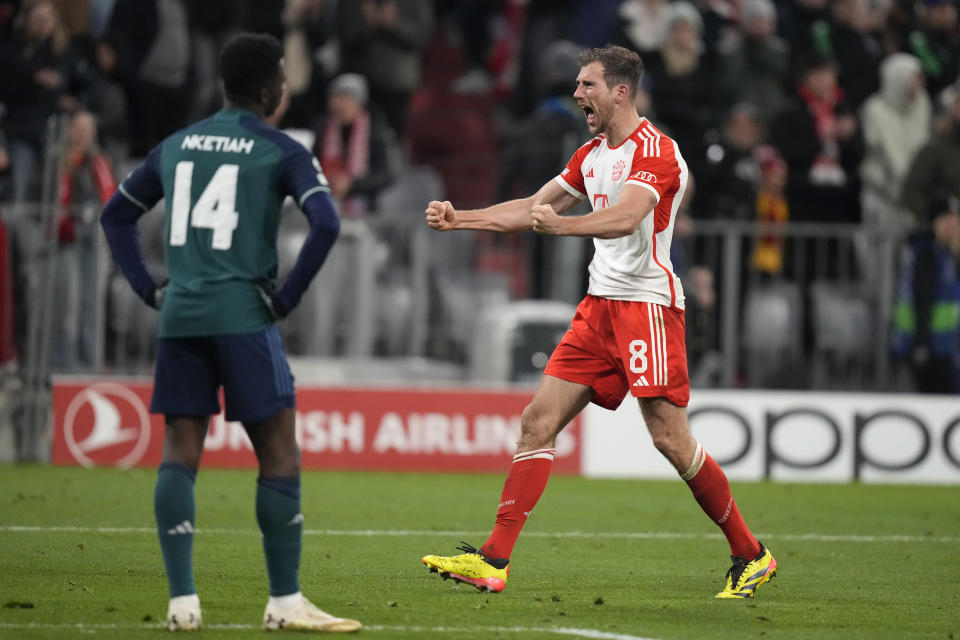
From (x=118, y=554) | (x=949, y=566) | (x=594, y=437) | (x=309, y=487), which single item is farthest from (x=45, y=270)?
(x=949, y=566)

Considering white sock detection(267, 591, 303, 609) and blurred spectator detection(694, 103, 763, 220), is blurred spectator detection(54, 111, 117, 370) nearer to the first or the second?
blurred spectator detection(694, 103, 763, 220)

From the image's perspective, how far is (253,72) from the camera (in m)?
6.13

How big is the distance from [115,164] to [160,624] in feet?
34.1

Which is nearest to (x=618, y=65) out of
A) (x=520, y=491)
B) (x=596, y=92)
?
(x=596, y=92)

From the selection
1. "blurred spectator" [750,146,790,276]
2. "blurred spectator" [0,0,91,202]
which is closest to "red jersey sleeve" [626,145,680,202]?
"blurred spectator" [750,146,790,276]

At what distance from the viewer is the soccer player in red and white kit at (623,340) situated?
7.56 meters

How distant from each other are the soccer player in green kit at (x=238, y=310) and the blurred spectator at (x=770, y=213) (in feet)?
32.6

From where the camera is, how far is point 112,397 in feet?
46.1

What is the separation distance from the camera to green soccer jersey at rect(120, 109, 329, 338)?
6.07 metres

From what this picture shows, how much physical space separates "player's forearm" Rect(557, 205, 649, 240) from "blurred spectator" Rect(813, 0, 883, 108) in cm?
1180

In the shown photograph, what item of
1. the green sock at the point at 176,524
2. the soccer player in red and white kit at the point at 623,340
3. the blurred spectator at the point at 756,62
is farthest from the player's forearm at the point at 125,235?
the blurred spectator at the point at 756,62

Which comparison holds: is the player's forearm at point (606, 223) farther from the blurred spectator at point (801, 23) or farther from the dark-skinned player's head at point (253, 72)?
the blurred spectator at point (801, 23)

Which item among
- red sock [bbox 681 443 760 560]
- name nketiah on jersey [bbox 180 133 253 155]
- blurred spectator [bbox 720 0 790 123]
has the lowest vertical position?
red sock [bbox 681 443 760 560]

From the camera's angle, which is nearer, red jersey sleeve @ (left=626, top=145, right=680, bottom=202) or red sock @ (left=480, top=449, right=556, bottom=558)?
red jersey sleeve @ (left=626, top=145, right=680, bottom=202)
